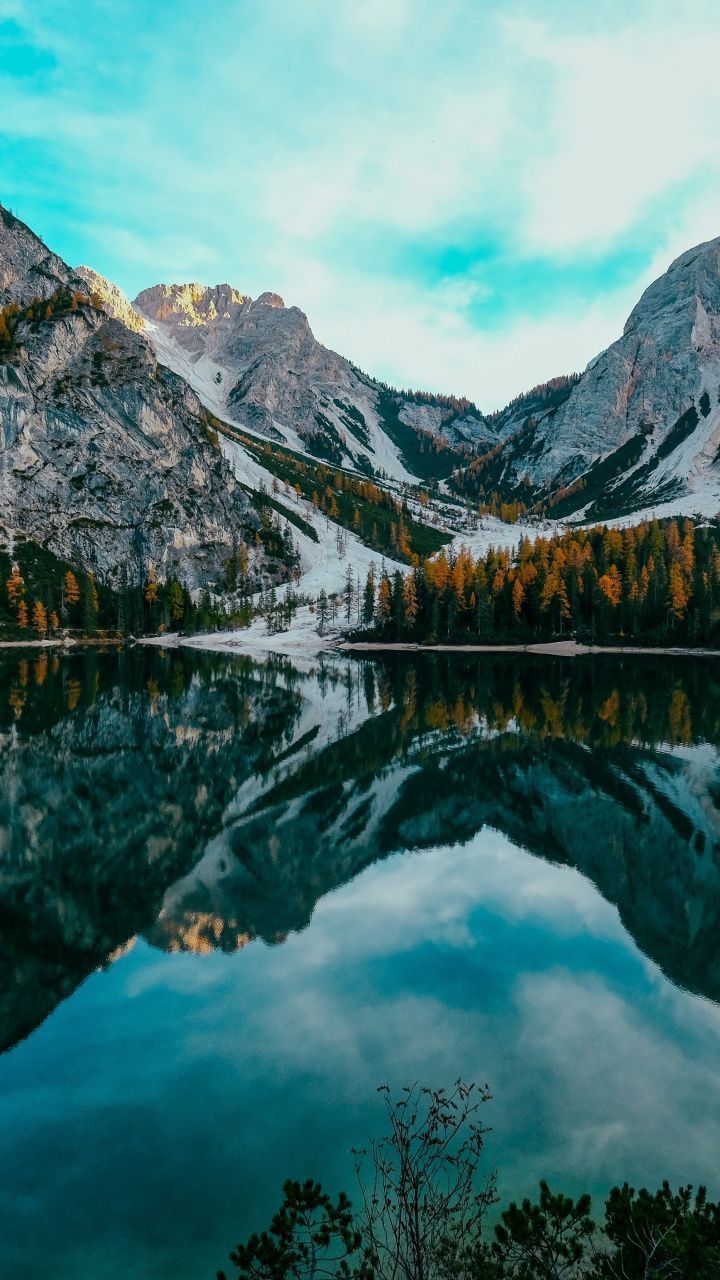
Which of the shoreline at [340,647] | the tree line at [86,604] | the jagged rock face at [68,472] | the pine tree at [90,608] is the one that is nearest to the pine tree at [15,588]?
the tree line at [86,604]

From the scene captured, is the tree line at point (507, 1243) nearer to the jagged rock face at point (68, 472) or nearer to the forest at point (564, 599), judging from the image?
the forest at point (564, 599)

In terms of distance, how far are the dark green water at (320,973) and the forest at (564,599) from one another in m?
85.3

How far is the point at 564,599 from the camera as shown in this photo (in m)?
127

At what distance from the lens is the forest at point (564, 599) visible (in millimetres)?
116000

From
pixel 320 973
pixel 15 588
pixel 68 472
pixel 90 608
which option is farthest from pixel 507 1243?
pixel 68 472

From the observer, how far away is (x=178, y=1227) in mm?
9336

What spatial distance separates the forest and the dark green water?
8527 centimetres

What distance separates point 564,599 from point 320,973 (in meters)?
119

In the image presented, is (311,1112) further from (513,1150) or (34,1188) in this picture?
(34,1188)

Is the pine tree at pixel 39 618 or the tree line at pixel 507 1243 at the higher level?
the pine tree at pixel 39 618

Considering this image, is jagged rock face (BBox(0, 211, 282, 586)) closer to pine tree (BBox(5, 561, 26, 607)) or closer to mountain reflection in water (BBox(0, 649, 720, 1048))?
pine tree (BBox(5, 561, 26, 607))

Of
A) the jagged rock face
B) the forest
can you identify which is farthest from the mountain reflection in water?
the jagged rock face

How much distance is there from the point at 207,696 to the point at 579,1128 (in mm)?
60781

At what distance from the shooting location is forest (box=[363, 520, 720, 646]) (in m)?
116
